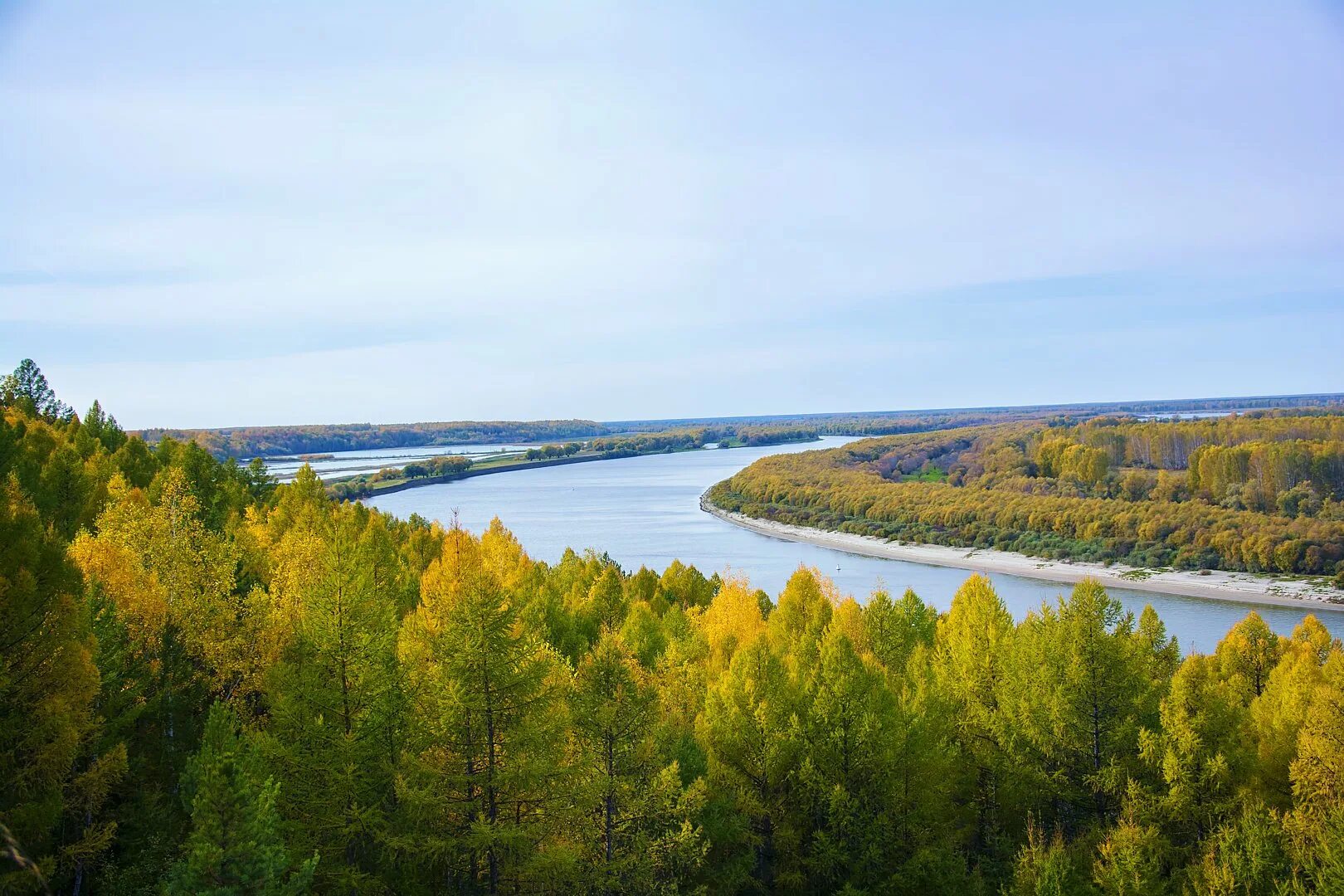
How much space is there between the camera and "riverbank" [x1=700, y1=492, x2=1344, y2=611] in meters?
48.4

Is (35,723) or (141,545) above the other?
(141,545)

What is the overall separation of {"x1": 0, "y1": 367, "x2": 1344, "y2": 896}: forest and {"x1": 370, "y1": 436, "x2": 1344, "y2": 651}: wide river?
917 inches

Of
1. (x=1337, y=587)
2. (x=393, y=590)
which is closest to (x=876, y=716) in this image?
(x=393, y=590)

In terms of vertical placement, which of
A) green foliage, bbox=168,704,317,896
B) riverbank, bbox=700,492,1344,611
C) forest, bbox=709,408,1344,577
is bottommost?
riverbank, bbox=700,492,1344,611

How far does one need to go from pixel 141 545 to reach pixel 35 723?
756 cm

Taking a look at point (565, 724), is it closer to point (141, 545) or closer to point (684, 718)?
point (684, 718)

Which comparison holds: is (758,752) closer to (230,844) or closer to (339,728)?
(339,728)

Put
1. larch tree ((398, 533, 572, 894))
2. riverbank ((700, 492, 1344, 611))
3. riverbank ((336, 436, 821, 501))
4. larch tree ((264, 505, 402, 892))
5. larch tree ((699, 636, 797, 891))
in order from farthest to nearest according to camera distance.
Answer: riverbank ((336, 436, 821, 501)), riverbank ((700, 492, 1344, 611)), larch tree ((699, 636, 797, 891)), larch tree ((264, 505, 402, 892)), larch tree ((398, 533, 572, 894))

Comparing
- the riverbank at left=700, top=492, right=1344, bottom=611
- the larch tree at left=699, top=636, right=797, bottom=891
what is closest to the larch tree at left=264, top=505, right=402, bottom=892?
the larch tree at left=699, top=636, right=797, bottom=891

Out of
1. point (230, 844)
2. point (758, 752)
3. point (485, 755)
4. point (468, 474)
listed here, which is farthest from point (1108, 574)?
point (468, 474)

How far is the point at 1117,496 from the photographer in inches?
3027

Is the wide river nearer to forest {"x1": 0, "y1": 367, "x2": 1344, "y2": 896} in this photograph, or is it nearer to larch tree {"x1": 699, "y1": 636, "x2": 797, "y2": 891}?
forest {"x1": 0, "y1": 367, "x2": 1344, "y2": 896}

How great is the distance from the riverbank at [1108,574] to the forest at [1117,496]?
1.40m

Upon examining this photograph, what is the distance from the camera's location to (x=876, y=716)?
15172 mm
